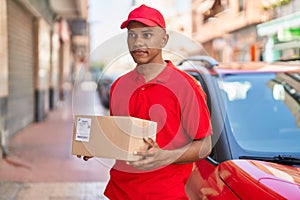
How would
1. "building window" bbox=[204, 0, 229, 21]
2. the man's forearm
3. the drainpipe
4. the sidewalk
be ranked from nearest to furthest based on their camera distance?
the man's forearm → the sidewalk → the drainpipe → "building window" bbox=[204, 0, 229, 21]

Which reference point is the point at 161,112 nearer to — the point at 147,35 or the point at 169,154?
the point at 169,154

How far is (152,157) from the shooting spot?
2125mm

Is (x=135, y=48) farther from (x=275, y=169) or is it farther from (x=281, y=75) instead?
(x=281, y=75)

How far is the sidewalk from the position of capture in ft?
19.2

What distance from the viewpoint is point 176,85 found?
2.35 meters

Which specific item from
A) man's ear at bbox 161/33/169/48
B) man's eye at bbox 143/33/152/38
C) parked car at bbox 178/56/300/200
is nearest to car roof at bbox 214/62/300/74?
parked car at bbox 178/56/300/200

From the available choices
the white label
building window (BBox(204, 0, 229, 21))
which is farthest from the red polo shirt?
building window (BBox(204, 0, 229, 21))

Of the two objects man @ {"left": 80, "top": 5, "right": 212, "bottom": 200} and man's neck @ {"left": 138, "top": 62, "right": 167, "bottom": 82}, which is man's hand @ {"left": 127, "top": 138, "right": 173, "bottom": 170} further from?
man's neck @ {"left": 138, "top": 62, "right": 167, "bottom": 82}

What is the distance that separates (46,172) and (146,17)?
5.14 meters

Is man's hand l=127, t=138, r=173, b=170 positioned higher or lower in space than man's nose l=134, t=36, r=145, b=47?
lower

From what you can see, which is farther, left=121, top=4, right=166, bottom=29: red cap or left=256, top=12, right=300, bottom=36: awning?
left=256, top=12, right=300, bottom=36: awning

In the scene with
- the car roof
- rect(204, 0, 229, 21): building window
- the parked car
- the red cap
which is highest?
rect(204, 0, 229, 21): building window

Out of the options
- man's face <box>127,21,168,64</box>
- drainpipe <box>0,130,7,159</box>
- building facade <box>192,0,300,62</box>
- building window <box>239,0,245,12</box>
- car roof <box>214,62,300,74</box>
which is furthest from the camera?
building window <box>239,0,245,12</box>

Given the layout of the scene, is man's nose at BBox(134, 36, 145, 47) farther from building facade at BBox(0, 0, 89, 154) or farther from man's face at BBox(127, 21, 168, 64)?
building facade at BBox(0, 0, 89, 154)
